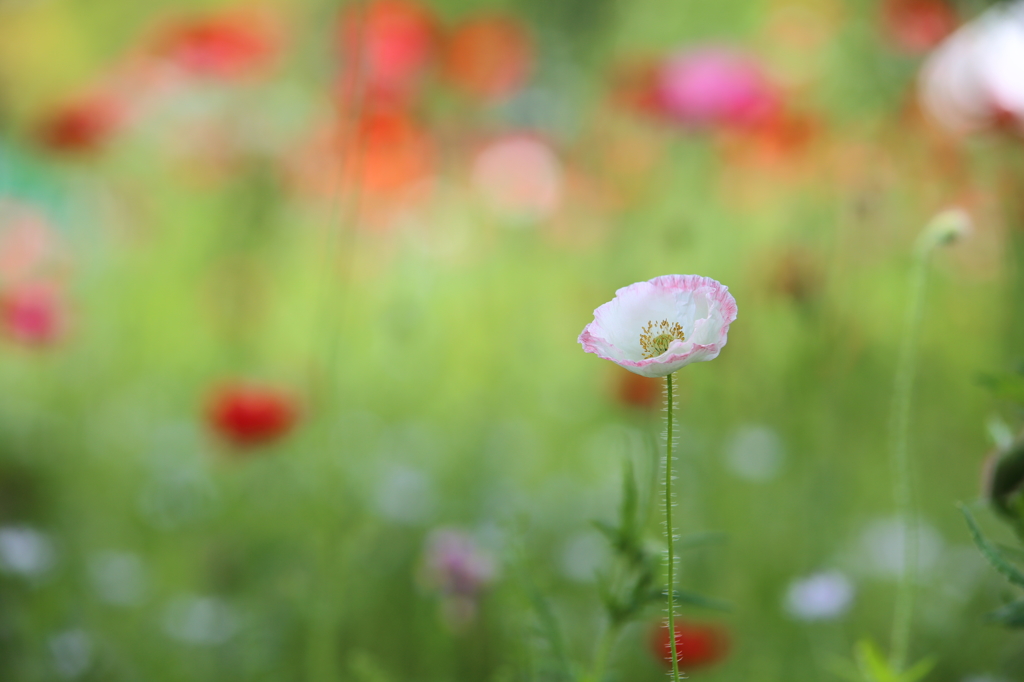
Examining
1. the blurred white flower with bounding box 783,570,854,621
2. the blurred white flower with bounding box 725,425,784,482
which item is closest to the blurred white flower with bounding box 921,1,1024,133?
the blurred white flower with bounding box 725,425,784,482

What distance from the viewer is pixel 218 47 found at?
220cm

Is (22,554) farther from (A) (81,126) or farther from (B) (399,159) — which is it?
(B) (399,159)

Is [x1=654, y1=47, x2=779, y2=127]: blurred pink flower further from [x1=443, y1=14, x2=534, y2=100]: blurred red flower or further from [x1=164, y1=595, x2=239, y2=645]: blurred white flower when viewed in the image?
[x1=164, y1=595, x2=239, y2=645]: blurred white flower

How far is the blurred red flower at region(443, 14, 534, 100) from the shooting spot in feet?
8.03

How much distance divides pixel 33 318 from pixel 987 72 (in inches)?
71.3

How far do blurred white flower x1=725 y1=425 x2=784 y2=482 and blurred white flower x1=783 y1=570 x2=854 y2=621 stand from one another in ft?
2.24

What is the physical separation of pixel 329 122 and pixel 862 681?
6.84ft

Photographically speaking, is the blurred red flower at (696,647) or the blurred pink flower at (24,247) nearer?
the blurred red flower at (696,647)

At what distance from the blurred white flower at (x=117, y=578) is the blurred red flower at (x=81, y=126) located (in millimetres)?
942

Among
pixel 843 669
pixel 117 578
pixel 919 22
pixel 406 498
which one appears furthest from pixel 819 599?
pixel 919 22

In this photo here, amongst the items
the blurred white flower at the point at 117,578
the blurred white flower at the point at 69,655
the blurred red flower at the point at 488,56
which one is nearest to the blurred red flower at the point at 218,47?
the blurred red flower at the point at 488,56

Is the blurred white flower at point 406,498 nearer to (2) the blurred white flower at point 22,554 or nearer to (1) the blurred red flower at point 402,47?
(2) the blurred white flower at point 22,554

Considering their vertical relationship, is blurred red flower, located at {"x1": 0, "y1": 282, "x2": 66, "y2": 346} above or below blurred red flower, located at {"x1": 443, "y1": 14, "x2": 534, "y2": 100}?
below

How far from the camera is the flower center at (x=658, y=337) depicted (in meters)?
0.71
